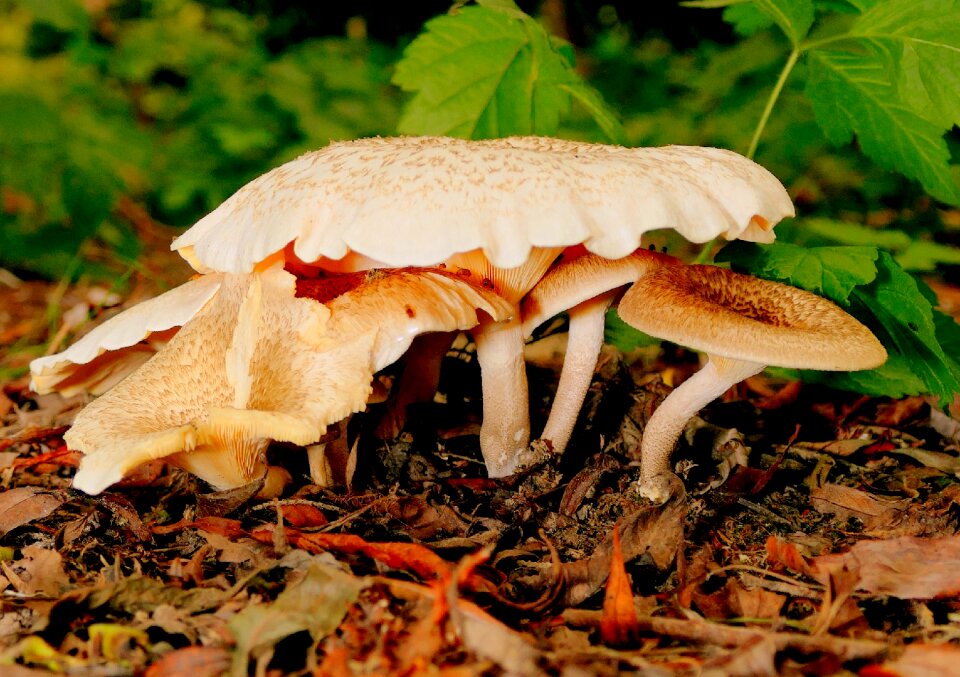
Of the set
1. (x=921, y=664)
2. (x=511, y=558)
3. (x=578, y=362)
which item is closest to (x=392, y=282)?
(x=578, y=362)

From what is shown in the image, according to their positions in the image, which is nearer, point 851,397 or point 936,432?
point 936,432

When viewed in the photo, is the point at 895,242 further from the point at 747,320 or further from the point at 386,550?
the point at 386,550

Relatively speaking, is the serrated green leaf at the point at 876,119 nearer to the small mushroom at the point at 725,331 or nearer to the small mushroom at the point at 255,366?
the small mushroom at the point at 725,331

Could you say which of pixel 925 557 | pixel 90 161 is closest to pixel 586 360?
pixel 925 557

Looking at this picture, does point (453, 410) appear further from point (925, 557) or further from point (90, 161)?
point (90, 161)

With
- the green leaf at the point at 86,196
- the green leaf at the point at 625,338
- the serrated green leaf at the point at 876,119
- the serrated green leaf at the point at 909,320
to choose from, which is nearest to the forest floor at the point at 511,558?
Answer: the green leaf at the point at 625,338

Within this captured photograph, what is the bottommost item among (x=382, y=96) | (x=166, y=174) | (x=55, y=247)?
(x=55, y=247)

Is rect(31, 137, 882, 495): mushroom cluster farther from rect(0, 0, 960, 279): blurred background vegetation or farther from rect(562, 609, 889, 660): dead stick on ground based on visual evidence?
rect(0, 0, 960, 279): blurred background vegetation
